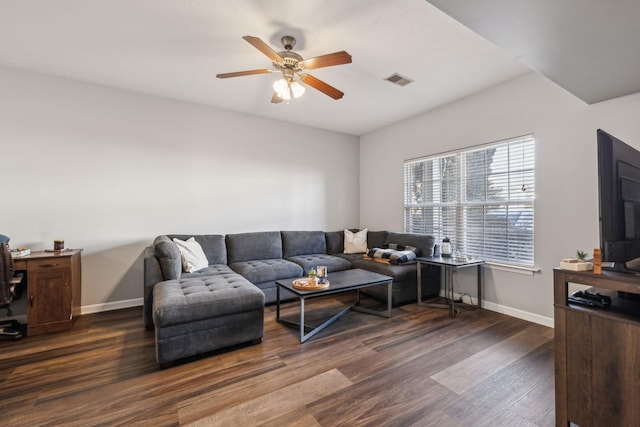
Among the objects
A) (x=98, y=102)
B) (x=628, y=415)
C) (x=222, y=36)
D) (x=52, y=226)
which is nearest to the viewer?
(x=628, y=415)

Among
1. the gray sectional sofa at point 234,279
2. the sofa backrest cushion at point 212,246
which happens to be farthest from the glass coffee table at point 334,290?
the sofa backrest cushion at point 212,246

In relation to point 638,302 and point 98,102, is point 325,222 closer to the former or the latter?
point 98,102

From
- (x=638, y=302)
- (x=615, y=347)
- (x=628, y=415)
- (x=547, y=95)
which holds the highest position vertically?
(x=547, y=95)

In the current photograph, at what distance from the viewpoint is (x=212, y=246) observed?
3.75m

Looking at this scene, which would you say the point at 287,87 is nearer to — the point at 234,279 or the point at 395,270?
the point at 234,279

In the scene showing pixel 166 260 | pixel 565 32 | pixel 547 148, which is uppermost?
pixel 565 32

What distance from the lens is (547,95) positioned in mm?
2871

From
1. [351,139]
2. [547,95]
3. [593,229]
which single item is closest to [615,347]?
[593,229]

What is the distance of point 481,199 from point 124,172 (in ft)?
15.0

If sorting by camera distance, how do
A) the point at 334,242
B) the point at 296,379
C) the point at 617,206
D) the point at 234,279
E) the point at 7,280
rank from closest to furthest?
the point at 617,206
the point at 296,379
the point at 7,280
the point at 234,279
the point at 334,242

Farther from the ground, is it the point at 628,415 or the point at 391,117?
the point at 391,117

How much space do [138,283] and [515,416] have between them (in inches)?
158

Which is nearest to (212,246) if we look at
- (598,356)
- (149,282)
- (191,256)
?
(191,256)

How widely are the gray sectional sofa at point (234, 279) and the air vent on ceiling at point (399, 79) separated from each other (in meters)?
2.07
